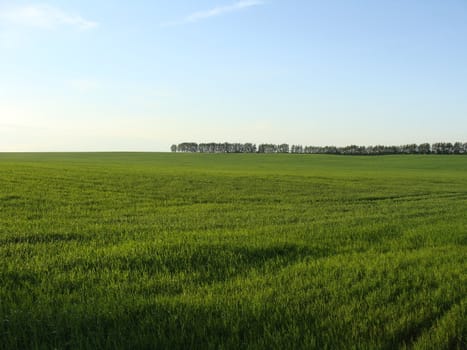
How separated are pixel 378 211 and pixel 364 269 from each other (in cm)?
1168

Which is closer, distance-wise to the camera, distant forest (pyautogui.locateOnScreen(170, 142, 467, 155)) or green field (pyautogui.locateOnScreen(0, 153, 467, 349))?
green field (pyautogui.locateOnScreen(0, 153, 467, 349))

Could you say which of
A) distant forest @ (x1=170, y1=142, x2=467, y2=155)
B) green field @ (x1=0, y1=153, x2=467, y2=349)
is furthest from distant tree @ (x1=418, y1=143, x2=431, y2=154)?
green field @ (x1=0, y1=153, x2=467, y2=349)

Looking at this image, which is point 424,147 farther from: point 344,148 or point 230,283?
point 230,283

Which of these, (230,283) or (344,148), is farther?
(344,148)

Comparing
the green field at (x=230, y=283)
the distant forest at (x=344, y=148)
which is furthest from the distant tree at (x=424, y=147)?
the green field at (x=230, y=283)

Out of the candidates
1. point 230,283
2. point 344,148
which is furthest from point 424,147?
point 230,283

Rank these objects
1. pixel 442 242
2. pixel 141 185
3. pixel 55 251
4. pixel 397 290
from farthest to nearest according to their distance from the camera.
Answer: pixel 141 185, pixel 442 242, pixel 55 251, pixel 397 290

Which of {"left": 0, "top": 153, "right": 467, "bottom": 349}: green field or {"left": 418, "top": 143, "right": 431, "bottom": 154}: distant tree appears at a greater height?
{"left": 418, "top": 143, "right": 431, "bottom": 154}: distant tree

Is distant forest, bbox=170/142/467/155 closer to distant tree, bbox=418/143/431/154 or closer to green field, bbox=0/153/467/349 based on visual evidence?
distant tree, bbox=418/143/431/154

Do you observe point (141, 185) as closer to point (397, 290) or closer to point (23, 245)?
point (23, 245)

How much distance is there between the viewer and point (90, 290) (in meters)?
6.84

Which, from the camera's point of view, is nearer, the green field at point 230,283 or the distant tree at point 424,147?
the green field at point 230,283

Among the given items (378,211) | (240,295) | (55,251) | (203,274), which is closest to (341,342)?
(240,295)

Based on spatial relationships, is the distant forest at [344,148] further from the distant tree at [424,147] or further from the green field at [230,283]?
the green field at [230,283]
